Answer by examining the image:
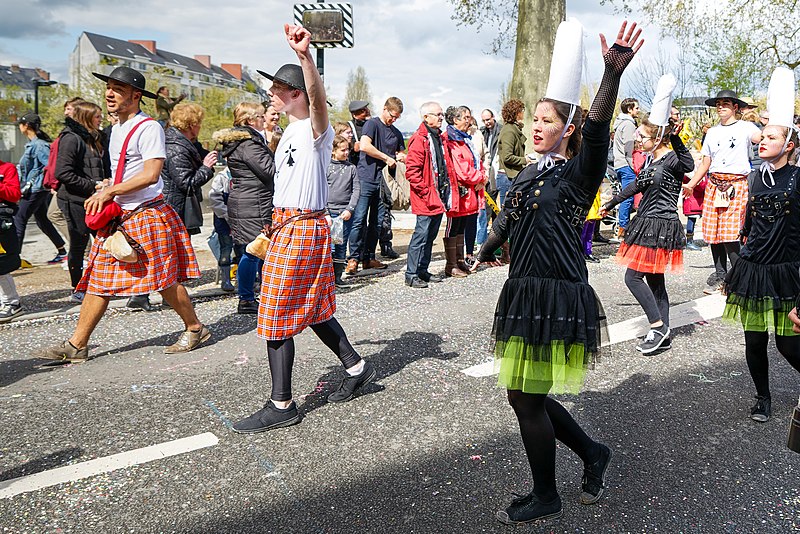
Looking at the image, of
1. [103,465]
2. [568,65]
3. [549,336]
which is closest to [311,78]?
[568,65]

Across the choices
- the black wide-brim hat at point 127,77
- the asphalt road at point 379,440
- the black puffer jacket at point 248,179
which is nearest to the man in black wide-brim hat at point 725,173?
the asphalt road at point 379,440

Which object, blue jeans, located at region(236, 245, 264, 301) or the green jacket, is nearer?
blue jeans, located at region(236, 245, 264, 301)

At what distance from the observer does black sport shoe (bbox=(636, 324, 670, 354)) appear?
5480mm

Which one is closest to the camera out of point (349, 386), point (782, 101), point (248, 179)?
point (782, 101)

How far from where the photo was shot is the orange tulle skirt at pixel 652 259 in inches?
219

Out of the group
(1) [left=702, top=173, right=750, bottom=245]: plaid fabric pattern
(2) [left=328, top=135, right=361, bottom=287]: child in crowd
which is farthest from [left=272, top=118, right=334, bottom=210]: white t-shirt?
(1) [left=702, top=173, right=750, bottom=245]: plaid fabric pattern

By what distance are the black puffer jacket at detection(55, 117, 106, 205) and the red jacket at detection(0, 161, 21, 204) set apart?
48 centimetres

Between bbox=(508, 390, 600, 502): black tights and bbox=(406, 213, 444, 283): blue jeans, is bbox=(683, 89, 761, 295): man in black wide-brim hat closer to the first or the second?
bbox=(406, 213, 444, 283): blue jeans

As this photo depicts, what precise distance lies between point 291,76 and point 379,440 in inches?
82.5

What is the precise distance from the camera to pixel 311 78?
3.69 meters

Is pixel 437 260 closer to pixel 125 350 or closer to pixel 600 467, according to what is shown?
pixel 125 350

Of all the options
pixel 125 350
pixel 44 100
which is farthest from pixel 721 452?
pixel 44 100

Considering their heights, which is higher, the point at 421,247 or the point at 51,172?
the point at 51,172

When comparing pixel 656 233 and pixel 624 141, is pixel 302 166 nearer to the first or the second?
pixel 656 233
